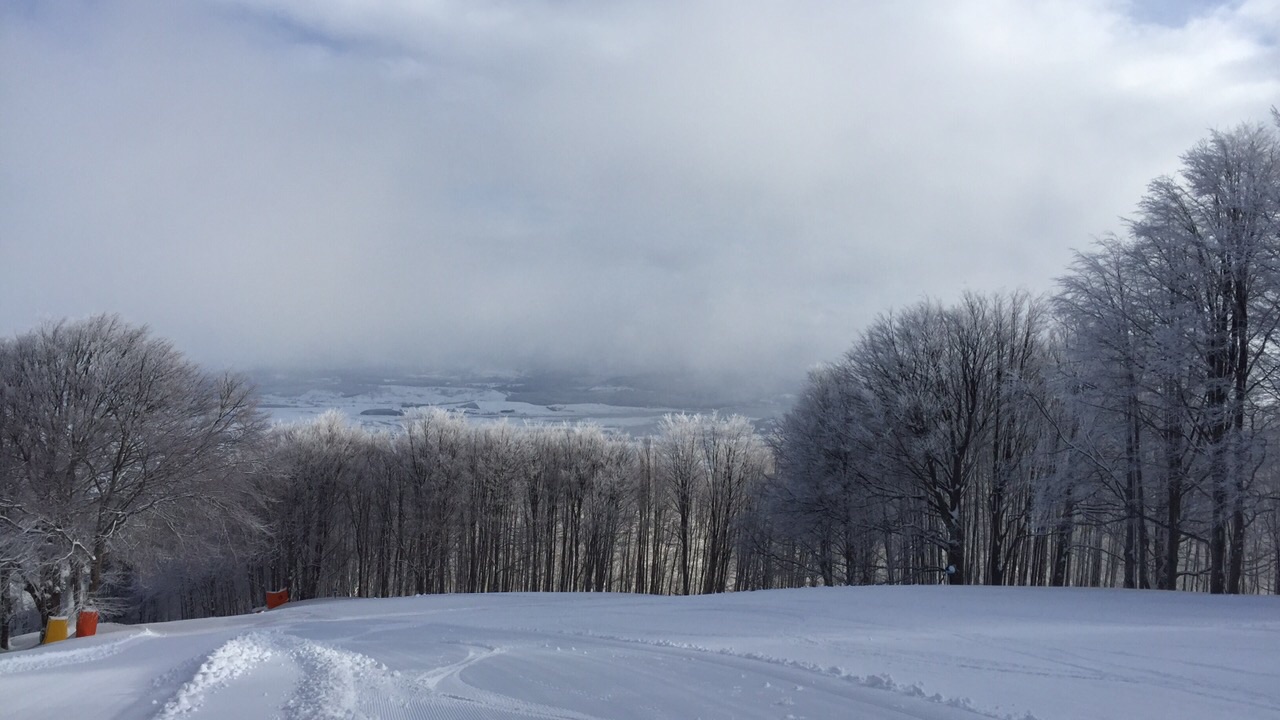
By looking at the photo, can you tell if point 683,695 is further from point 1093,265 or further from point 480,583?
point 480,583

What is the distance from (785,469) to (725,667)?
26.5 m

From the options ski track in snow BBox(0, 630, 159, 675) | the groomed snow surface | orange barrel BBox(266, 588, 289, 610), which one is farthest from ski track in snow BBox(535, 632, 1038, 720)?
orange barrel BBox(266, 588, 289, 610)

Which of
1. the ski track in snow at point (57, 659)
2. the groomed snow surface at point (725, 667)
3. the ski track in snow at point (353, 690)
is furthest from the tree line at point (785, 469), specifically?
the ski track in snow at point (353, 690)

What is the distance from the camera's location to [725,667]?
9.67m

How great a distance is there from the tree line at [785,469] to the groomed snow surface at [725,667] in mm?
5659

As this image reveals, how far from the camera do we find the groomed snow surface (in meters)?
7.72

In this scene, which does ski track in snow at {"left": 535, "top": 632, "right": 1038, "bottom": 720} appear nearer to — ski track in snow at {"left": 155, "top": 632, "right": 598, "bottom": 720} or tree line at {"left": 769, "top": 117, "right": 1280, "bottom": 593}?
ski track in snow at {"left": 155, "top": 632, "right": 598, "bottom": 720}

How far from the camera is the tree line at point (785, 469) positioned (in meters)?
18.0

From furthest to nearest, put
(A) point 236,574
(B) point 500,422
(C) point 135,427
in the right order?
(B) point 500,422, (A) point 236,574, (C) point 135,427

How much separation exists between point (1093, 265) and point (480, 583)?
3887cm

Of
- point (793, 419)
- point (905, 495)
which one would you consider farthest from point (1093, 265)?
point (793, 419)

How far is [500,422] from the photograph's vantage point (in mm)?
50375

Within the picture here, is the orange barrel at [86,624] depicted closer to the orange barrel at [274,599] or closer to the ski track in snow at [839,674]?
the ski track in snow at [839,674]

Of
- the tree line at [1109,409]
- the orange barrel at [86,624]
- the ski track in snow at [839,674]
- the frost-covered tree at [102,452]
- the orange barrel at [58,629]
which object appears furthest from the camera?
the frost-covered tree at [102,452]
